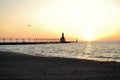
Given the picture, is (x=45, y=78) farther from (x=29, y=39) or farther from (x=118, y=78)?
(x=29, y=39)

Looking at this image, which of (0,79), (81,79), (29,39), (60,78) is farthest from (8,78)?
(29,39)

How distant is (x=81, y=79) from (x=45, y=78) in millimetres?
2016

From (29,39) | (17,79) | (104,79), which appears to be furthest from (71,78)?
(29,39)

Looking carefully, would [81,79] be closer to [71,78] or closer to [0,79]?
[71,78]

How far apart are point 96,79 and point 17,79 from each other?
171 inches

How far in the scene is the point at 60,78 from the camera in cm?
1559

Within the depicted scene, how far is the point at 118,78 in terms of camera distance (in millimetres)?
15758

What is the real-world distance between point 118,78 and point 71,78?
269cm

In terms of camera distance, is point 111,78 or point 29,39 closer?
point 111,78

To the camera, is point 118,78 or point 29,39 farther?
point 29,39

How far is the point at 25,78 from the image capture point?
15484 millimetres

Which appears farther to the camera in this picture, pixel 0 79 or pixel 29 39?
pixel 29 39

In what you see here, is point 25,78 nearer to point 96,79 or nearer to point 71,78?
point 71,78

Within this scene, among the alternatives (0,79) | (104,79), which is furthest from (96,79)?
(0,79)
